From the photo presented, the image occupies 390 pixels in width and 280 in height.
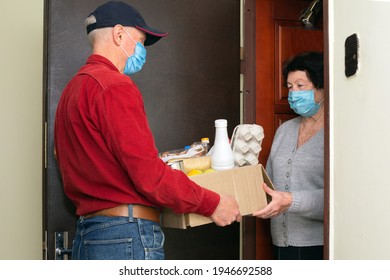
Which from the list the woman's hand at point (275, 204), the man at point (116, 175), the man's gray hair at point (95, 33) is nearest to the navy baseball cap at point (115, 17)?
the man's gray hair at point (95, 33)

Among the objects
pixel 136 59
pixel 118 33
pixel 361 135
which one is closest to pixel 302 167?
pixel 361 135

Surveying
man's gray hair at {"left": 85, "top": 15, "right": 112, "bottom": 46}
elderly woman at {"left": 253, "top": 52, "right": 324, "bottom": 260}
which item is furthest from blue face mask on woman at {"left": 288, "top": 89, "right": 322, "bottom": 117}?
man's gray hair at {"left": 85, "top": 15, "right": 112, "bottom": 46}

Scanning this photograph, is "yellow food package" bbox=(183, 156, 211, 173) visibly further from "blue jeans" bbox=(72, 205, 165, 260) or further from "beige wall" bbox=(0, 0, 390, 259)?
"beige wall" bbox=(0, 0, 390, 259)

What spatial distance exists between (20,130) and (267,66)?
1186 mm

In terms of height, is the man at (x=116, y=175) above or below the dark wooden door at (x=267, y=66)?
below

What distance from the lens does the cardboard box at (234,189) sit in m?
1.54

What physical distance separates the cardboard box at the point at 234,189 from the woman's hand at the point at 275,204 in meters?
0.02

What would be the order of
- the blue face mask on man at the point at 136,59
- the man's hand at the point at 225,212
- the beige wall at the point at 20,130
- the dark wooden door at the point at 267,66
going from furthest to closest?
the dark wooden door at the point at 267,66 < the beige wall at the point at 20,130 < the blue face mask on man at the point at 136,59 < the man's hand at the point at 225,212

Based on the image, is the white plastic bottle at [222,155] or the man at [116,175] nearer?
the man at [116,175]

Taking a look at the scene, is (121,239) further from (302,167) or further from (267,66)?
(267,66)

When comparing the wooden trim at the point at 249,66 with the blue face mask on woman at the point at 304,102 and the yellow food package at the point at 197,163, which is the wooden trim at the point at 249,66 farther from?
the yellow food package at the point at 197,163

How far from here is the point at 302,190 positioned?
196 centimetres

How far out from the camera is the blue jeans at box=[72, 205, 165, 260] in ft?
4.74

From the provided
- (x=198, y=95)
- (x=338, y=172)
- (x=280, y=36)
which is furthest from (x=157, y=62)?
(x=338, y=172)
